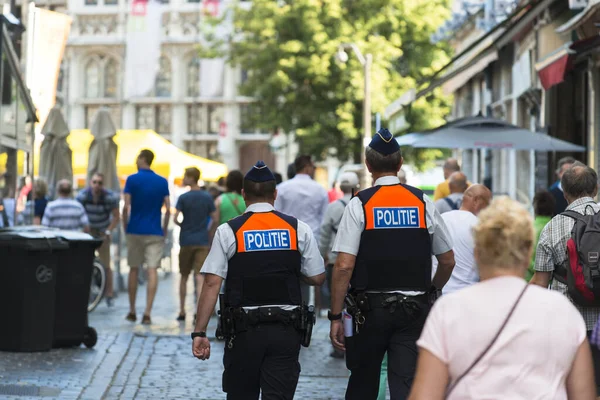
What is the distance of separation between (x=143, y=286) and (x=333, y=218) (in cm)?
935

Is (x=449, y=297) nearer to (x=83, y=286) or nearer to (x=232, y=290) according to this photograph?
(x=232, y=290)

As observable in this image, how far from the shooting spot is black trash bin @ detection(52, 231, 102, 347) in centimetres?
1162

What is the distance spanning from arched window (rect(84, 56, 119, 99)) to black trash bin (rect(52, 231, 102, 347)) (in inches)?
2723

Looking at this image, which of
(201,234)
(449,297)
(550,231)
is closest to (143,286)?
(201,234)

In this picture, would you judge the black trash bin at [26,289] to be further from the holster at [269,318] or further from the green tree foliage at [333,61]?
the green tree foliage at [333,61]

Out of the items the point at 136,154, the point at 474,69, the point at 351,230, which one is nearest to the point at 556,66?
the point at 351,230

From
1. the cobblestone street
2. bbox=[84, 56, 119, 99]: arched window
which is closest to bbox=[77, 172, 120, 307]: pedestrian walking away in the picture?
the cobblestone street

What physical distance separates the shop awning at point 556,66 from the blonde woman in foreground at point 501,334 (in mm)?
11678

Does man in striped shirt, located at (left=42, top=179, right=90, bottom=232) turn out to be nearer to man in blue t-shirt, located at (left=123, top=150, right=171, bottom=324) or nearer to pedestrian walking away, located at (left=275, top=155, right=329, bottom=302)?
man in blue t-shirt, located at (left=123, top=150, right=171, bottom=324)

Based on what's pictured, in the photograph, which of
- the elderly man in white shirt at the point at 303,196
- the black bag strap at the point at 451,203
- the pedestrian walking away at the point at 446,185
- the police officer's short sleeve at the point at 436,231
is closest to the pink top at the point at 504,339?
the police officer's short sleeve at the point at 436,231

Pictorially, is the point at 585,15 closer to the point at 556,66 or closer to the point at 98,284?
the point at 556,66

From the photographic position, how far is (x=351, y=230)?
6.62 metres

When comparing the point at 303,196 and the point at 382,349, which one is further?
the point at 303,196

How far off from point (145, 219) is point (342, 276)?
809cm
